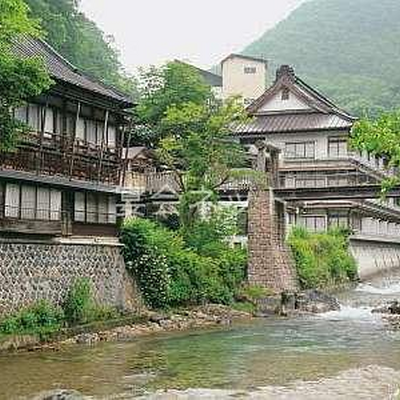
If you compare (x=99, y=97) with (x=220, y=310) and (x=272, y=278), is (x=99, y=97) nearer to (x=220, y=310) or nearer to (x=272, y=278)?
(x=220, y=310)

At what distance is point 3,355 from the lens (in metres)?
22.6

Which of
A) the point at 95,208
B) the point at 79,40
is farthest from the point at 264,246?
the point at 79,40

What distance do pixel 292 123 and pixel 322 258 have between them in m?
12.2

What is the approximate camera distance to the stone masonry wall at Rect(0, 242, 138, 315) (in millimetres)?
25250

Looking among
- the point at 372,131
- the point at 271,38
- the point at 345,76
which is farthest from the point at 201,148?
the point at 271,38

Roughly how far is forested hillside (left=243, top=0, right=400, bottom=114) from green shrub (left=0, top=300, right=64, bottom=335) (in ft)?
297

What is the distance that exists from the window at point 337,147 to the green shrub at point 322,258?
621 centimetres

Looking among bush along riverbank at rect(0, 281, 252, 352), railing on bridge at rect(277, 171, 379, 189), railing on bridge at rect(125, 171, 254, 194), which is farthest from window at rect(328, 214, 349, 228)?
bush along riverbank at rect(0, 281, 252, 352)

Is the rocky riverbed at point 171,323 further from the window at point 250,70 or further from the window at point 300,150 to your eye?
the window at point 250,70

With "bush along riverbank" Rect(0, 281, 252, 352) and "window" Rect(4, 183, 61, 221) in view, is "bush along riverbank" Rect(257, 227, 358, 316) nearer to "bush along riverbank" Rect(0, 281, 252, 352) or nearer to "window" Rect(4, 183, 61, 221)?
"bush along riverbank" Rect(0, 281, 252, 352)

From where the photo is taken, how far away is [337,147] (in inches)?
2238

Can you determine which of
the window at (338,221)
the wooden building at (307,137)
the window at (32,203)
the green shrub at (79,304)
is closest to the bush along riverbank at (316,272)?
the window at (338,221)

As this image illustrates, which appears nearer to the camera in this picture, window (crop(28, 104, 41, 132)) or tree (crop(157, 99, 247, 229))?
window (crop(28, 104, 41, 132))

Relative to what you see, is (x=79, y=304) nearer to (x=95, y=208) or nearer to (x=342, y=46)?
(x=95, y=208)
